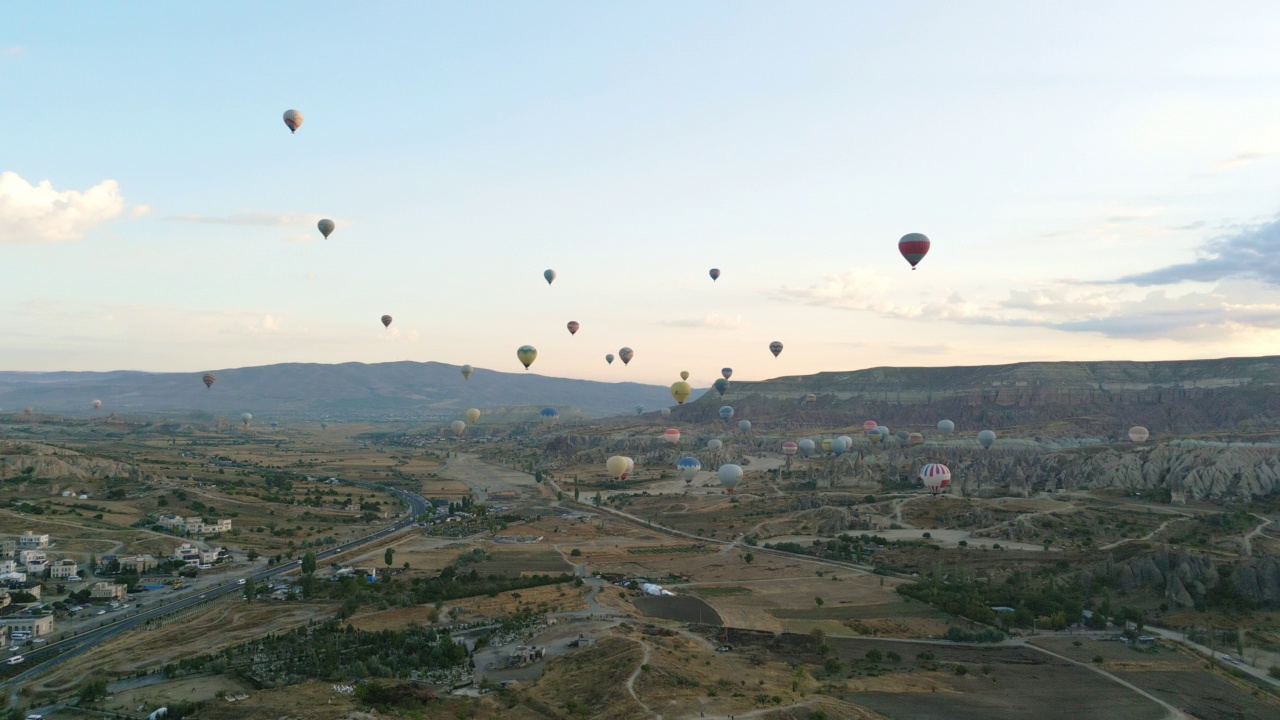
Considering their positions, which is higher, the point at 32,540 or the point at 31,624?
the point at 32,540

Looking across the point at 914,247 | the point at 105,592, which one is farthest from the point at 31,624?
the point at 914,247

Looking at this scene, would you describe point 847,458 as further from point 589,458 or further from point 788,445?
point 589,458

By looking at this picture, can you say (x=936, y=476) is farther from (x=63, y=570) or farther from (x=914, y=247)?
(x=63, y=570)

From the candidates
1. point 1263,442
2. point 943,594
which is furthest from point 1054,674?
point 1263,442

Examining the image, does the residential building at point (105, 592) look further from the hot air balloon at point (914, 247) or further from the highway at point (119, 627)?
the hot air balloon at point (914, 247)

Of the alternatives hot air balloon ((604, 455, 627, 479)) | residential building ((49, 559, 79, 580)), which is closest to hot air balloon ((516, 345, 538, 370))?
hot air balloon ((604, 455, 627, 479))

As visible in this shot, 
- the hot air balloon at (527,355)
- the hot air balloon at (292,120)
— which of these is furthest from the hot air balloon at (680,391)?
the hot air balloon at (292,120)
